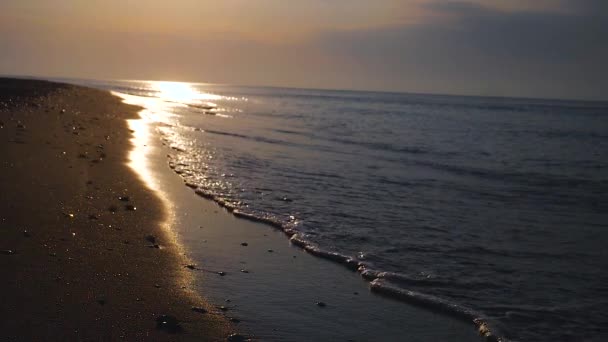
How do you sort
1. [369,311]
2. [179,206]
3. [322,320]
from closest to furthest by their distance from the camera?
[322,320], [369,311], [179,206]

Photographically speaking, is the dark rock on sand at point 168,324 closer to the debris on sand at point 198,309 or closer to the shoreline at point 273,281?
the debris on sand at point 198,309

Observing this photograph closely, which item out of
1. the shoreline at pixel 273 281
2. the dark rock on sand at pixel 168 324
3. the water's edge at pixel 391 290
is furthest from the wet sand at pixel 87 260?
the water's edge at pixel 391 290

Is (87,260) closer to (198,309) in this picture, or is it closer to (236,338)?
(198,309)

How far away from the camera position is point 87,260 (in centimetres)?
644

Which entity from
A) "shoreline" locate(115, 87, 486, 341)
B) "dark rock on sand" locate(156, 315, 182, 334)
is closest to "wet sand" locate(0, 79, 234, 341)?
"dark rock on sand" locate(156, 315, 182, 334)

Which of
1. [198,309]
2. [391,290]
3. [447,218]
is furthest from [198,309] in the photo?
[447,218]

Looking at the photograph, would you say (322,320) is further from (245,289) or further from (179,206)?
(179,206)

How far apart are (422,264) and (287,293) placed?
2414 mm

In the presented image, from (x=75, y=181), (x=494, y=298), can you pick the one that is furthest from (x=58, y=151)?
(x=494, y=298)

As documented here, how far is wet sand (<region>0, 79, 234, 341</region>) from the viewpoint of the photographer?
A: 4.89 meters

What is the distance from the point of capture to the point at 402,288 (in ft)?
22.7

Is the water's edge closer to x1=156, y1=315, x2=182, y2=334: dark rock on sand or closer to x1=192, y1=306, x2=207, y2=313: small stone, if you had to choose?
x1=192, y1=306, x2=207, y2=313: small stone

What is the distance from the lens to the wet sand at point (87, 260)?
489cm

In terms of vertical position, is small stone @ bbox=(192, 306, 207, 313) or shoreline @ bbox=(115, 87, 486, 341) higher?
small stone @ bbox=(192, 306, 207, 313)
